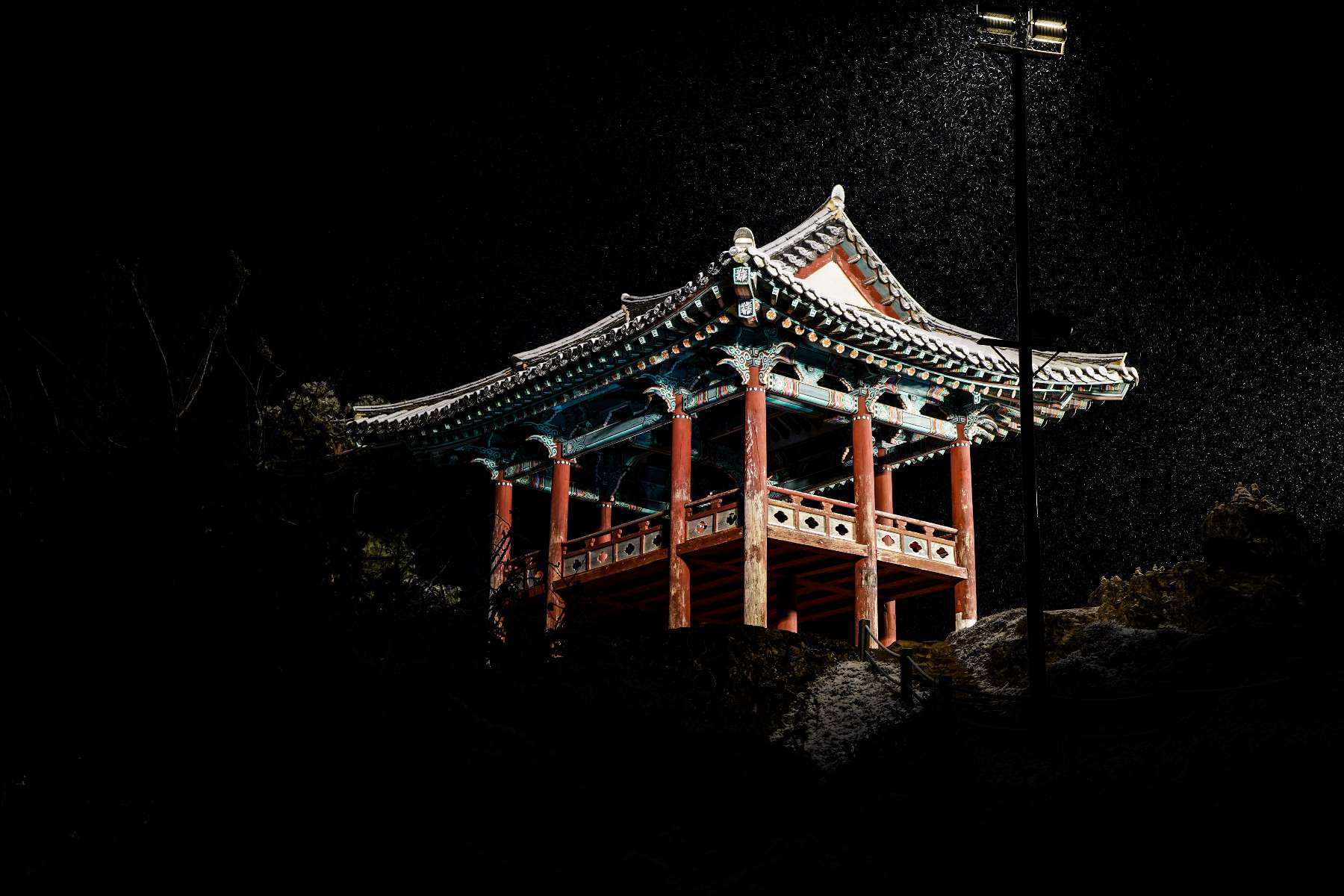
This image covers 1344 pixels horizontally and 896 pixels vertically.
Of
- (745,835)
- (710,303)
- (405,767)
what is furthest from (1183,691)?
(710,303)

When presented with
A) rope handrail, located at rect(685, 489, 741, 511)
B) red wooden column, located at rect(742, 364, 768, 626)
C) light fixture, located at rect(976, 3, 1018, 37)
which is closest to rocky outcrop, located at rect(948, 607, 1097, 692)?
red wooden column, located at rect(742, 364, 768, 626)

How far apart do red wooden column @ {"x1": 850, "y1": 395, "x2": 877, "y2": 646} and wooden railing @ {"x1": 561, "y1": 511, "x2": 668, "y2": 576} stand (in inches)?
121

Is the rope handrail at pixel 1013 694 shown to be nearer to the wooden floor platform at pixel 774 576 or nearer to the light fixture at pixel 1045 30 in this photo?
the wooden floor platform at pixel 774 576

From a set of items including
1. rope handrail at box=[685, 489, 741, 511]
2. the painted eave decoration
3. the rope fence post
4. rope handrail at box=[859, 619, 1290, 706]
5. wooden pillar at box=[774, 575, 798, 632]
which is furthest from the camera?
wooden pillar at box=[774, 575, 798, 632]

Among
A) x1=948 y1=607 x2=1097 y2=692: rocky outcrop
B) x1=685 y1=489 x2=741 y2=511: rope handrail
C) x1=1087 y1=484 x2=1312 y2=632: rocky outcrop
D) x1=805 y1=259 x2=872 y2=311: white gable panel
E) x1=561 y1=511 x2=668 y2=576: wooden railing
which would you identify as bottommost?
x1=948 y1=607 x2=1097 y2=692: rocky outcrop

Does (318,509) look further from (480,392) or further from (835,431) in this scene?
(835,431)

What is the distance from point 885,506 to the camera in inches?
888

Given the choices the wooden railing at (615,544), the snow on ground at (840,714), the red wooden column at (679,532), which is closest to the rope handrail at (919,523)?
the red wooden column at (679,532)

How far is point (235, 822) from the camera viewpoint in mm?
8617

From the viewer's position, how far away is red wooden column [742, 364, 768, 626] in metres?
18.7

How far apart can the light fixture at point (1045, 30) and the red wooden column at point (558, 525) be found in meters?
11.5

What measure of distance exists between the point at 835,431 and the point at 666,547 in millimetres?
5006

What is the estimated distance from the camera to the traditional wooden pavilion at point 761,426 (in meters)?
19.8

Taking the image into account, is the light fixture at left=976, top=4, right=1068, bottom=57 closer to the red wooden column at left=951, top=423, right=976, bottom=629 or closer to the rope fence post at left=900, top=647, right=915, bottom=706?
the rope fence post at left=900, top=647, right=915, bottom=706
